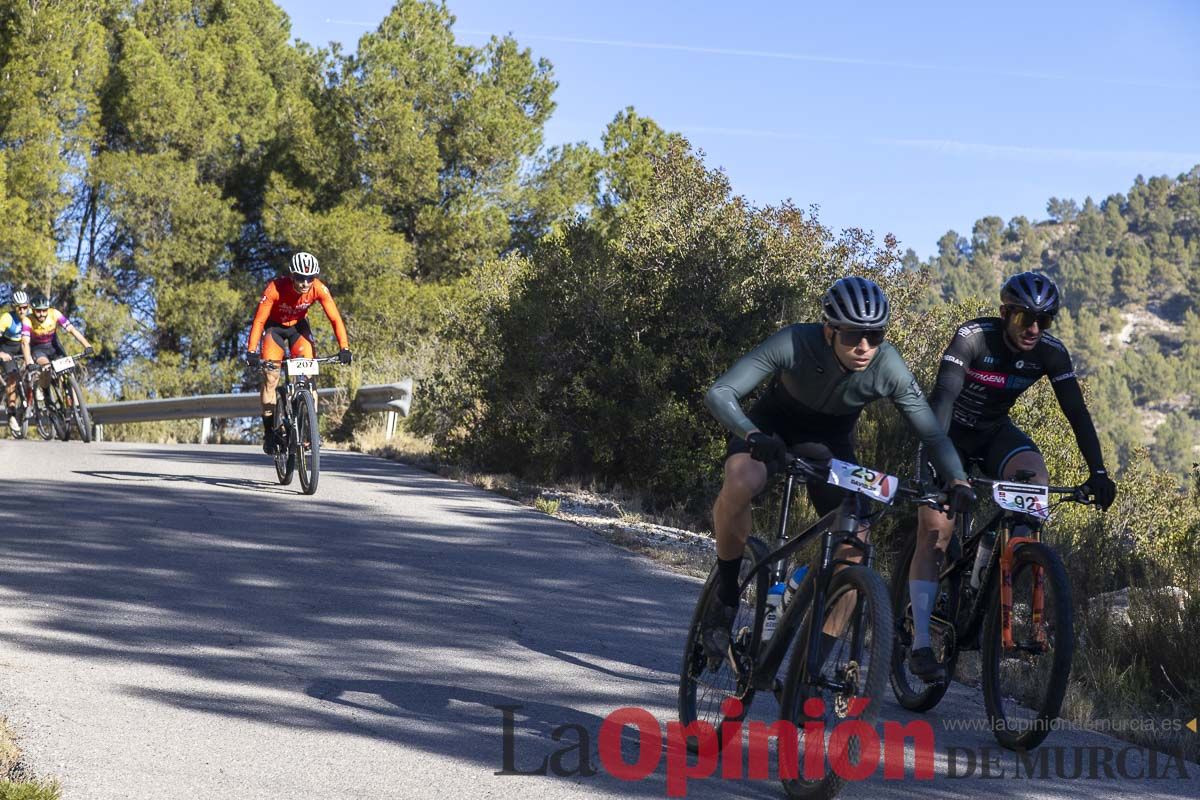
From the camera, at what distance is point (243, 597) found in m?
7.74

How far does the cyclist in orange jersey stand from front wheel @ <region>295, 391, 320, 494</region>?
1.49 ft

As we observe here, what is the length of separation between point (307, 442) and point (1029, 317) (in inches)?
285

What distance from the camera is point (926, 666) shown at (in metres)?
5.82

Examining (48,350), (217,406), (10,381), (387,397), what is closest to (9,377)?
(10,381)

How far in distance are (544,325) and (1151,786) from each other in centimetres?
950

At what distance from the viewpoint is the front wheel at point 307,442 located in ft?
38.8

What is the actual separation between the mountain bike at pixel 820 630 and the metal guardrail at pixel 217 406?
1345 centimetres

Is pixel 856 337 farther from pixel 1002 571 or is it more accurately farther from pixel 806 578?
pixel 1002 571

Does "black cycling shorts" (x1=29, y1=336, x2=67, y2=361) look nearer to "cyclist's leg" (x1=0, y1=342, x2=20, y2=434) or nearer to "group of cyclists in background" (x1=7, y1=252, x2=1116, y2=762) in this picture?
"cyclist's leg" (x1=0, y1=342, x2=20, y2=434)

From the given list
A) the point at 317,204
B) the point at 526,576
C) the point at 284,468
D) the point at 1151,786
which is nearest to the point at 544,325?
the point at 284,468

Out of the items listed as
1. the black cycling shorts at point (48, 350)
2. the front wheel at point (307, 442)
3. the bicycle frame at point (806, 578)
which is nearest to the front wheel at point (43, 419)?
the black cycling shorts at point (48, 350)

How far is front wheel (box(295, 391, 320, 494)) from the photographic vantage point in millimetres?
11836

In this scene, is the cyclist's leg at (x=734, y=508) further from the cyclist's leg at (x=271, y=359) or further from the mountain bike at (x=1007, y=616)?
the cyclist's leg at (x=271, y=359)

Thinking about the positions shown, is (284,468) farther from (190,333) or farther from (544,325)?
(190,333)
